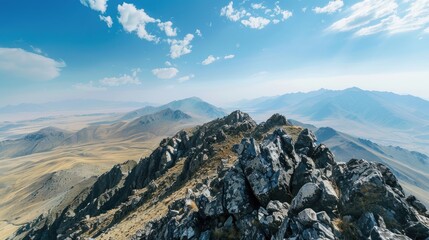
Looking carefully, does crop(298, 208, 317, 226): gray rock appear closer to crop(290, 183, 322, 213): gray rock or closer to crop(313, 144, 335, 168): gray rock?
crop(290, 183, 322, 213): gray rock

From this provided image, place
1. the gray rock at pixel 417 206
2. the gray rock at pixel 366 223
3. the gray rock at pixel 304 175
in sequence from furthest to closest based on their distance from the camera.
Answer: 1. the gray rock at pixel 304 175
2. the gray rock at pixel 417 206
3. the gray rock at pixel 366 223

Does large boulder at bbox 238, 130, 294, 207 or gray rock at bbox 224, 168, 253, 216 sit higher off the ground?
large boulder at bbox 238, 130, 294, 207

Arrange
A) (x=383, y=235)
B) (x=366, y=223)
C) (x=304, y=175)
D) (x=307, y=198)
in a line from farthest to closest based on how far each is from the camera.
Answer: (x=304, y=175) → (x=307, y=198) → (x=366, y=223) → (x=383, y=235)

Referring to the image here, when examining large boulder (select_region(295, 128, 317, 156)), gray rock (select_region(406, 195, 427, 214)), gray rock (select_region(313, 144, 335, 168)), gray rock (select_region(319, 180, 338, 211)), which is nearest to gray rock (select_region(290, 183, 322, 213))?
gray rock (select_region(319, 180, 338, 211))

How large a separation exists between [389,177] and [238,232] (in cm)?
1346

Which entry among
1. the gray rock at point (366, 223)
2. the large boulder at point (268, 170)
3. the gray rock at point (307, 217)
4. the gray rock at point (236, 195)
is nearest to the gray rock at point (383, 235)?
the gray rock at point (366, 223)

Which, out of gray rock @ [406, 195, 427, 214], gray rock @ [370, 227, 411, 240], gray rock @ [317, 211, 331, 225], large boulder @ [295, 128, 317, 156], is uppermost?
large boulder @ [295, 128, 317, 156]

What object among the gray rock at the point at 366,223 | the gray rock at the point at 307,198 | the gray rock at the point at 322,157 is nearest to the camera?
the gray rock at the point at 366,223

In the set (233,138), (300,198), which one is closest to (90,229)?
(233,138)

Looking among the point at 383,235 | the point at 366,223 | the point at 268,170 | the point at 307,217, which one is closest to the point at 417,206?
the point at 366,223

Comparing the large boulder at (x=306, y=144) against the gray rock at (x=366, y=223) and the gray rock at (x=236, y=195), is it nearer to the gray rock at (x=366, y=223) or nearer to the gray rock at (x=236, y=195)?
the gray rock at (x=236, y=195)

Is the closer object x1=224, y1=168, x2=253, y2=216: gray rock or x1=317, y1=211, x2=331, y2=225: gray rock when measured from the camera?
x1=317, y1=211, x2=331, y2=225: gray rock

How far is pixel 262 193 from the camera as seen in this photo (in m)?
21.7

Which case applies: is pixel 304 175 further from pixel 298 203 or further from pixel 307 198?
pixel 298 203
